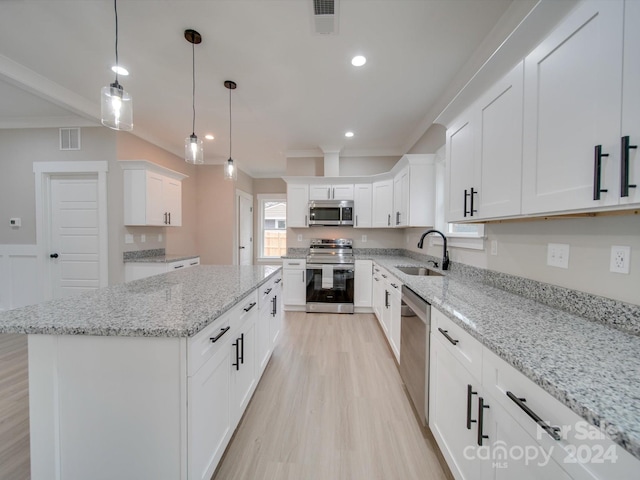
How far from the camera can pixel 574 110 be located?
0.91 m

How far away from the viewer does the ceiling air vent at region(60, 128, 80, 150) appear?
3.37 m

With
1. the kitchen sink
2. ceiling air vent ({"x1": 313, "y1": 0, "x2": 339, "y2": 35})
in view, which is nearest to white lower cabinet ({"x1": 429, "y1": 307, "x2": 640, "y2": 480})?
the kitchen sink

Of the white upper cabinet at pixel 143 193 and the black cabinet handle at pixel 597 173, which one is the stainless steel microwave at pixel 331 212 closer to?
the white upper cabinet at pixel 143 193

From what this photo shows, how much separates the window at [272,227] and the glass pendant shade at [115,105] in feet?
16.1

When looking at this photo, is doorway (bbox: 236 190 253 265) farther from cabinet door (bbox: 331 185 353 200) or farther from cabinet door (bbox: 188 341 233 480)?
cabinet door (bbox: 188 341 233 480)

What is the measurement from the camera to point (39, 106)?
3076mm

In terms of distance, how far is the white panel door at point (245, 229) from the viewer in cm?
569

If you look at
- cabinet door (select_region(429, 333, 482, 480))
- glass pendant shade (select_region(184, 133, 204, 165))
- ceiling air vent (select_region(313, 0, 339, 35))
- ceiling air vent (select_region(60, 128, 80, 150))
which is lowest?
cabinet door (select_region(429, 333, 482, 480))

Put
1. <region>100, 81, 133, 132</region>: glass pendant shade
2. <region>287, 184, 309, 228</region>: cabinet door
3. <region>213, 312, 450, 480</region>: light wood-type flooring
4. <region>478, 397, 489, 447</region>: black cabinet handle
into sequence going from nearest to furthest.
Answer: <region>478, 397, 489, 447</region>: black cabinet handle
<region>213, 312, 450, 480</region>: light wood-type flooring
<region>100, 81, 133, 132</region>: glass pendant shade
<region>287, 184, 309, 228</region>: cabinet door

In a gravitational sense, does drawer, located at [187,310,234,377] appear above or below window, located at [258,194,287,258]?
below

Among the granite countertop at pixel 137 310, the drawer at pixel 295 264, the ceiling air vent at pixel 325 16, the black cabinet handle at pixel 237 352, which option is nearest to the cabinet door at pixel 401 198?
the drawer at pixel 295 264

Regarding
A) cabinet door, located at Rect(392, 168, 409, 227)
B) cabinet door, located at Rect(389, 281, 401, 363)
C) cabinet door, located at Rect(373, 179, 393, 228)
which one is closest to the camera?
cabinet door, located at Rect(389, 281, 401, 363)

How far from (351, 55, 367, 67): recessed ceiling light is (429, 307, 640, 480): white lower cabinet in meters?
2.18

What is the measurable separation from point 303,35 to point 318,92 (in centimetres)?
76
